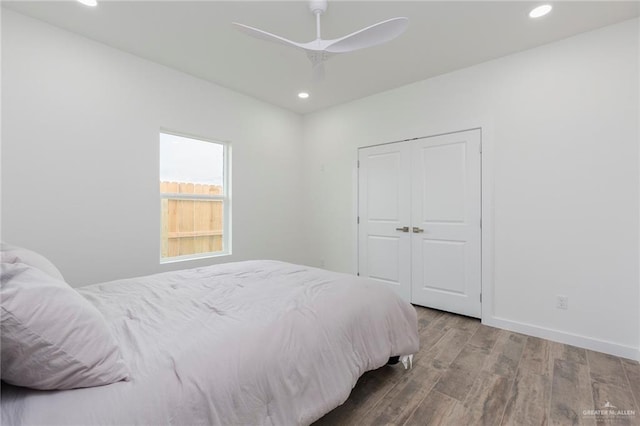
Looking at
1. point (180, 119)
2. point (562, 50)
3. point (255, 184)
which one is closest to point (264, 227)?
point (255, 184)

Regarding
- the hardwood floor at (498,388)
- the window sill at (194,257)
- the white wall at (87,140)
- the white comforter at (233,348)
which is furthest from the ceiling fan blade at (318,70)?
the window sill at (194,257)

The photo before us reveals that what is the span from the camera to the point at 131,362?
1017 millimetres

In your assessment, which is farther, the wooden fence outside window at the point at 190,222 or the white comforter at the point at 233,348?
the wooden fence outside window at the point at 190,222

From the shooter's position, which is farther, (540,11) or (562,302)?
(562,302)

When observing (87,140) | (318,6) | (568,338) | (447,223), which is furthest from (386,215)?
(87,140)

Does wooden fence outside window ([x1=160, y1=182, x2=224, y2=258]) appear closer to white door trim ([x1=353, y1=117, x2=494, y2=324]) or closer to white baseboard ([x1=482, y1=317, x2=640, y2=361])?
white door trim ([x1=353, y1=117, x2=494, y2=324])

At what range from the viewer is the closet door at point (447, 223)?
308cm

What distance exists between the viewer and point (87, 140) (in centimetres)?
261

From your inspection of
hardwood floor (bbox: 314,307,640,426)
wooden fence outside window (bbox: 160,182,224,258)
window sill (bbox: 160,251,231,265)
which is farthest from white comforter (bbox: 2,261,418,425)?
wooden fence outside window (bbox: 160,182,224,258)

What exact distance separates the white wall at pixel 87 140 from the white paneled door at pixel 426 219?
215 cm

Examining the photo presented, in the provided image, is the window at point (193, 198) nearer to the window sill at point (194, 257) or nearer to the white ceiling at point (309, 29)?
the window sill at point (194, 257)

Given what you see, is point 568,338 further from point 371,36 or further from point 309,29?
point 309,29

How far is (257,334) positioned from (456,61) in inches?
125

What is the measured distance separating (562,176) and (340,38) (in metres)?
2.30
